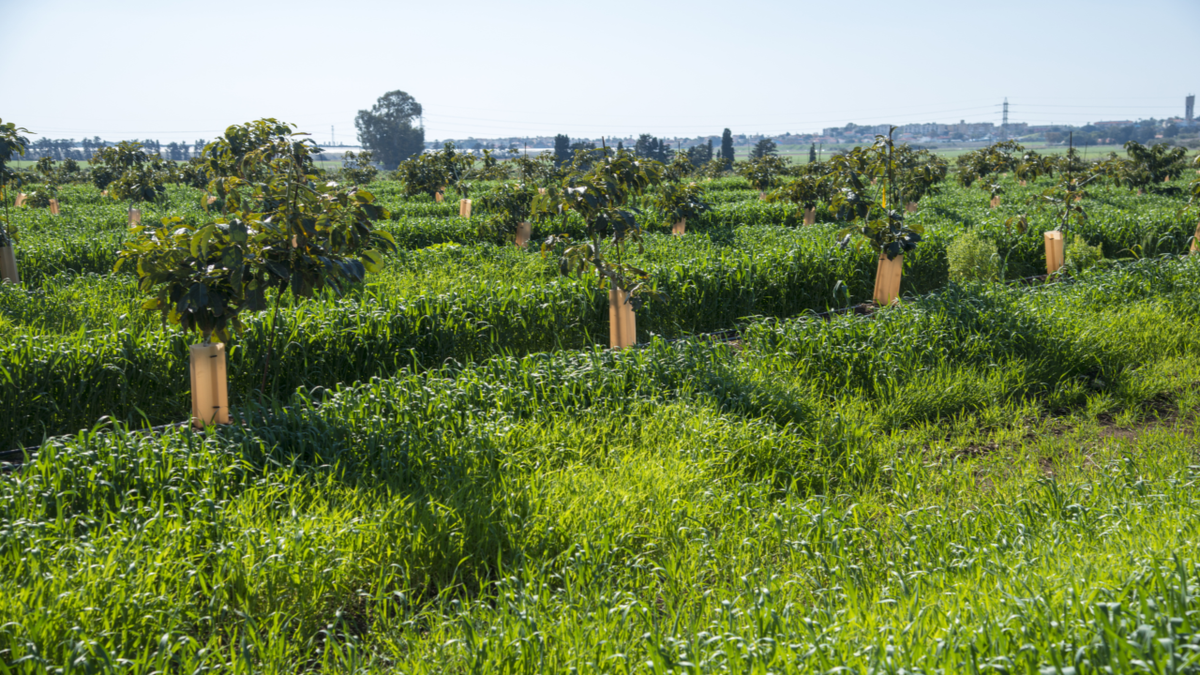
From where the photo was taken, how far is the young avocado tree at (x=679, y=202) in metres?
11.6

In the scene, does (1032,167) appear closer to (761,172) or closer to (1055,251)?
(761,172)

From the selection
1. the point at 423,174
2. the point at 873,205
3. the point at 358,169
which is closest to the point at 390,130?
the point at 358,169

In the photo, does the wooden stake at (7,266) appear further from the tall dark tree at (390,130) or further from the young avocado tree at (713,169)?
the tall dark tree at (390,130)

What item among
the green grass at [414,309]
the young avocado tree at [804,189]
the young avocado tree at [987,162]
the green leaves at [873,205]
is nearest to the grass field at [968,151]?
the young avocado tree at [987,162]

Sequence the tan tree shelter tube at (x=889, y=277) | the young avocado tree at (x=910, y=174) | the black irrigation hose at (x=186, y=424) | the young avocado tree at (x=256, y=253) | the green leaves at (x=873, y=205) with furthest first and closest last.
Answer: the young avocado tree at (x=910, y=174)
the tan tree shelter tube at (x=889, y=277)
the green leaves at (x=873, y=205)
the young avocado tree at (x=256, y=253)
the black irrigation hose at (x=186, y=424)

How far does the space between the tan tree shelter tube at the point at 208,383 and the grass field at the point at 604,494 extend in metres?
0.47

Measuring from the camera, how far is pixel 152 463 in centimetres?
351

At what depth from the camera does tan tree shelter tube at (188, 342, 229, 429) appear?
4.37 meters

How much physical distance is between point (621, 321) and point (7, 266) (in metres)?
7.17

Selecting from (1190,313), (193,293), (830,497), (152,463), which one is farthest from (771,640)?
(1190,313)

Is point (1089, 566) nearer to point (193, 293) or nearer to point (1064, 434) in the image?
point (1064, 434)

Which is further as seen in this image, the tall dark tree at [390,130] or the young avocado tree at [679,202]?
the tall dark tree at [390,130]

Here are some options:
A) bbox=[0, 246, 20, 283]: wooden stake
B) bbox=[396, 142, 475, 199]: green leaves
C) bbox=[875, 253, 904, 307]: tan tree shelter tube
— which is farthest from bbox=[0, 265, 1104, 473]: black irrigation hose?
bbox=[396, 142, 475, 199]: green leaves

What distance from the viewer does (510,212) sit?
1135 cm
